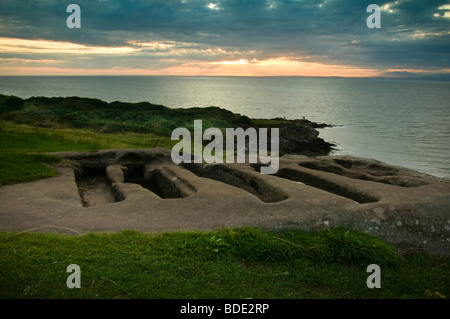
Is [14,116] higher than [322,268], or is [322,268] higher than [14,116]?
[14,116]

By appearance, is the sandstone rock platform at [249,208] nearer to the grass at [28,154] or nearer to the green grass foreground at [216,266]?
the green grass foreground at [216,266]

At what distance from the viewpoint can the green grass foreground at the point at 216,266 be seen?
5.66 meters

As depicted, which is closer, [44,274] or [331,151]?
[44,274]

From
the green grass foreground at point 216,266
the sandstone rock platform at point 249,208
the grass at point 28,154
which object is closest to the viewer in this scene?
the green grass foreground at point 216,266

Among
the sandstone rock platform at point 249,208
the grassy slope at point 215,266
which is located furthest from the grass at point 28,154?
the grassy slope at point 215,266

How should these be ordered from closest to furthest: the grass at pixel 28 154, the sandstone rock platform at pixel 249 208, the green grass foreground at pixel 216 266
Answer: the green grass foreground at pixel 216 266, the sandstone rock platform at pixel 249 208, the grass at pixel 28 154

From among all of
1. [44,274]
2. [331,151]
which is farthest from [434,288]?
[331,151]

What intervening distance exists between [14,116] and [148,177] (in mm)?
33076

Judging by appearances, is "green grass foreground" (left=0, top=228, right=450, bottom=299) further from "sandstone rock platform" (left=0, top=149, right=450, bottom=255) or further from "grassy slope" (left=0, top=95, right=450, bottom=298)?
"sandstone rock platform" (left=0, top=149, right=450, bottom=255)

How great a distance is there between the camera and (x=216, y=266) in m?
6.38

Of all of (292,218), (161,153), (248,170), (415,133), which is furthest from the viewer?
(415,133)

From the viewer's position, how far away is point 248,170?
12.0 m

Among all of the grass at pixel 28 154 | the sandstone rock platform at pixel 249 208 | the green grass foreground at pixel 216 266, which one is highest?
the grass at pixel 28 154
